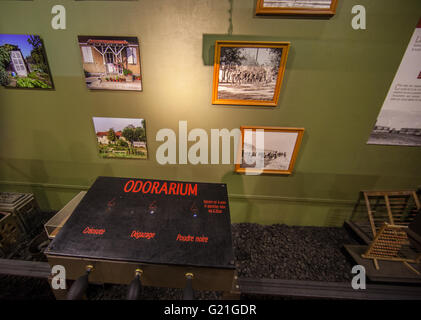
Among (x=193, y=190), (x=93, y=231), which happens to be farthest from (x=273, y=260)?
(x=93, y=231)

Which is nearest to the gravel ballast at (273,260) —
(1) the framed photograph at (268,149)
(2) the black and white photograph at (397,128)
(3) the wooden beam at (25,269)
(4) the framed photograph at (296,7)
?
(3) the wooden beam at (25,269)

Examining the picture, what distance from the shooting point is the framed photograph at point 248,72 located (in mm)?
1515

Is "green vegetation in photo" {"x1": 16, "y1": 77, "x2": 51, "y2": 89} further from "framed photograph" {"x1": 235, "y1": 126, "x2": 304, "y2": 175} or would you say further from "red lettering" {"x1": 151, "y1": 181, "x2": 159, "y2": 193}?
"framed photograph" {"x1": 235, "y1": 126, "x2": 304, "y2": 175}

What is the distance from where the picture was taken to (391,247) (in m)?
1.66

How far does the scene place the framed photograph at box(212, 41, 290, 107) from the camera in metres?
1.51

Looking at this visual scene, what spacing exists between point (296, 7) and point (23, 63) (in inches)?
94.5

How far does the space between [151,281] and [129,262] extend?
0.13 m

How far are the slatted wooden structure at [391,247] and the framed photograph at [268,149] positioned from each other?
94 cm

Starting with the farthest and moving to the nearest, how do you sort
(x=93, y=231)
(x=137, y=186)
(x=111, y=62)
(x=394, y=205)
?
(x=394, y=205) → (x=111, y=62) → (x=137, y=186) → (x=93, y=231)

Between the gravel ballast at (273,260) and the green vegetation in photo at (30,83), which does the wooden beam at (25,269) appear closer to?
the gravel ballast at (273,260)

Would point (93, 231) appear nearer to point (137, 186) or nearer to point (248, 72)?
point (137, 186)

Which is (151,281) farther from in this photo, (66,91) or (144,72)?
(66,91)

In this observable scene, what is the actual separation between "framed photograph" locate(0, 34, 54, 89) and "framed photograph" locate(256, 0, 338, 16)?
6.28 ft

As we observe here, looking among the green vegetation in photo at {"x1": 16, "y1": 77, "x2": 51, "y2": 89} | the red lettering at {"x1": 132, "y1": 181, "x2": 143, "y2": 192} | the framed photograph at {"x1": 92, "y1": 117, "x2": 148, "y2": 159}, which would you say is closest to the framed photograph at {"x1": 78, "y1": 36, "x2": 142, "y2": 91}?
the framed photograph at {"x1": 92, "y1": 117, "x2": 148, "y2": 159}
